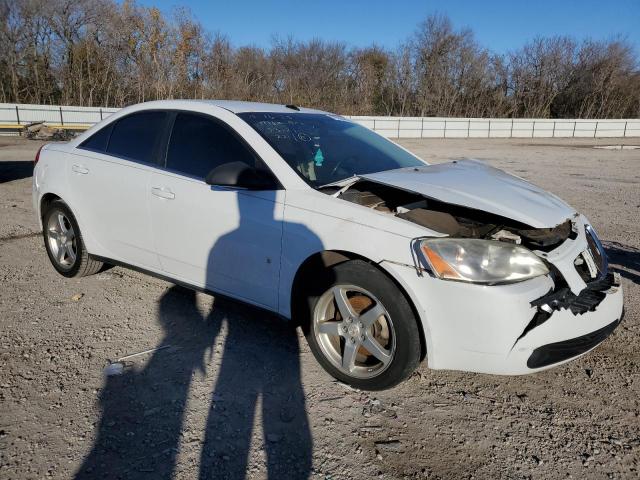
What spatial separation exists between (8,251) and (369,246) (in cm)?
464

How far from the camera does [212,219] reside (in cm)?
328

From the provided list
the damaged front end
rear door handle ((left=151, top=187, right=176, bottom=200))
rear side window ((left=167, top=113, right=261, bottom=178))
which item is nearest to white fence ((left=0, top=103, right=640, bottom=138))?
rear side window ((left=167, top=113, right=261, bottom=178))

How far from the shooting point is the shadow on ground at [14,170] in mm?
10859

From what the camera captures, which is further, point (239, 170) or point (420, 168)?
point (420, 168)

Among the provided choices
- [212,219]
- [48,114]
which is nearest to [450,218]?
[212,219]

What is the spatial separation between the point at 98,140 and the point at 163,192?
1.20 meters

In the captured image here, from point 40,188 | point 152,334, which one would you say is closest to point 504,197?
point 152,334

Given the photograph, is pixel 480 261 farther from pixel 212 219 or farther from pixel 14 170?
pixel 14 170

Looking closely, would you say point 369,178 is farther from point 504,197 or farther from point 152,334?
point 152,334

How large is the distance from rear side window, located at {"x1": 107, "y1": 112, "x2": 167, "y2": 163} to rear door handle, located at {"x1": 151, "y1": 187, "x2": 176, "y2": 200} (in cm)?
29

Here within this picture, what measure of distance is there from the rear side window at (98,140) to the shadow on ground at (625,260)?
4.69 m

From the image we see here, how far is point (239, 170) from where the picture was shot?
3.04m

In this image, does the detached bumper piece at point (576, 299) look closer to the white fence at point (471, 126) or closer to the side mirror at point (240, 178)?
the side mirror at point (240, 178)

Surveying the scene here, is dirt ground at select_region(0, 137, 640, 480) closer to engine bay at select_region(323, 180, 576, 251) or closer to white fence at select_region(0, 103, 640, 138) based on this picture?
engine bay at select_region(323, 180, 576, 251)
